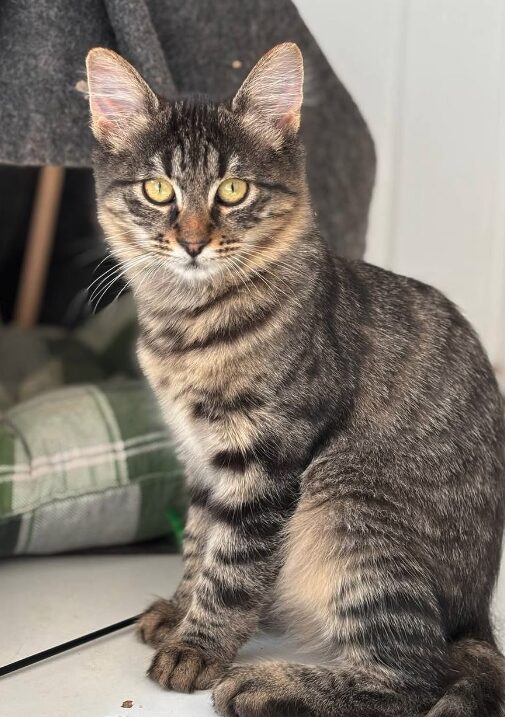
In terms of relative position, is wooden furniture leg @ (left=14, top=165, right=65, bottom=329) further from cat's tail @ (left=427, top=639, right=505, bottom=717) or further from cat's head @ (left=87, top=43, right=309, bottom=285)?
cat's tail @ (left=427, top=639, right=505, bottom=717)

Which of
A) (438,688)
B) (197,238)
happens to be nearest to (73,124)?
(197,238)

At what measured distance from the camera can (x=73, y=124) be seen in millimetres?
1835

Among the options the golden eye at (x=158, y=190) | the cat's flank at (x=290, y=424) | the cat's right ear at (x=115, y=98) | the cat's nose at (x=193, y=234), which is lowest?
the cat's flank at (x=290, y=424)

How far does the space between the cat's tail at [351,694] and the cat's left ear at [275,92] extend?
812 mm

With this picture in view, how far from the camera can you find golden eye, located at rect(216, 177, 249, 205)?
139cm

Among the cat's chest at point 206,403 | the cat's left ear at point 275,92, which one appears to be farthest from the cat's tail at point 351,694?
the cat's left ear at point 275,92

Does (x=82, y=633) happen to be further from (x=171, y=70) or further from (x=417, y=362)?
(x=171, y=70)

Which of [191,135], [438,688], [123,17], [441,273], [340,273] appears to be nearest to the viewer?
[438,688]

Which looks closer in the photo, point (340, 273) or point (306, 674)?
point (306, 674)

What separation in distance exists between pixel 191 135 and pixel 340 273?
331mm

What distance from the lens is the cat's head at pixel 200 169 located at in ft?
4.51

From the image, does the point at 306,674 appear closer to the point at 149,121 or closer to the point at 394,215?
the point at 149,121

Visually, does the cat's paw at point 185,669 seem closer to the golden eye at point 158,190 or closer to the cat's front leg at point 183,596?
the cat's front leg at point 183,596

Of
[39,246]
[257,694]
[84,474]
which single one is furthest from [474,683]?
[39,246]
